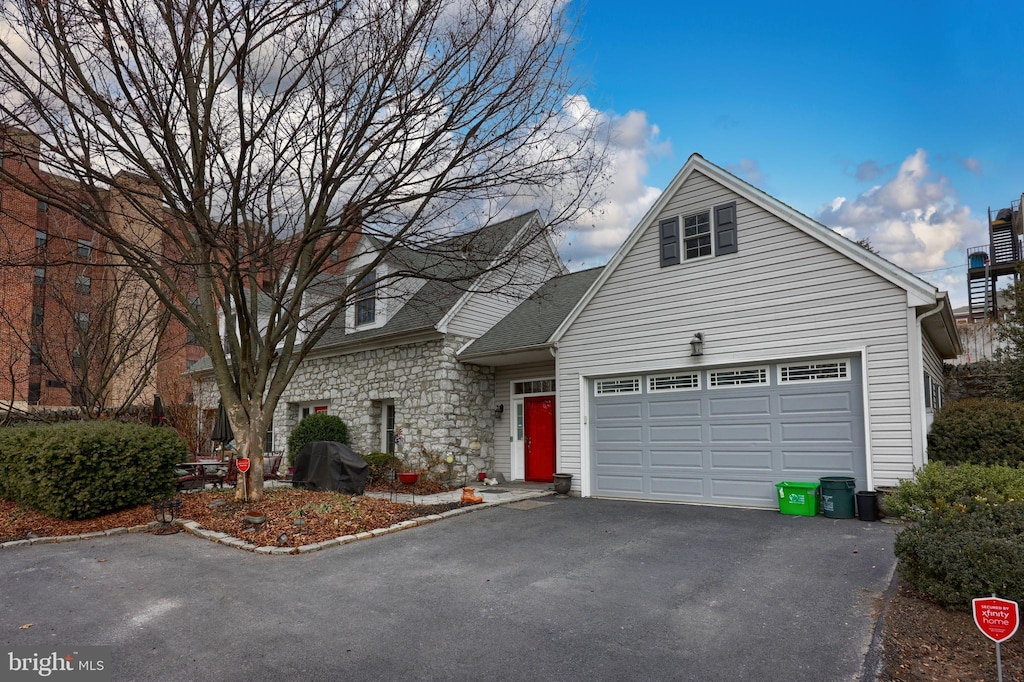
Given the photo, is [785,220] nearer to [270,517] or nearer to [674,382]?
[674,382]

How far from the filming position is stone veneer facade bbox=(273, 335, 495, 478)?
Answer: 45.1 feet

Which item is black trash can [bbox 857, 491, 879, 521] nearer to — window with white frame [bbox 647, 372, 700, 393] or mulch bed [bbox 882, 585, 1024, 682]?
window with white frame [bbox 647, 372, 700, 393]

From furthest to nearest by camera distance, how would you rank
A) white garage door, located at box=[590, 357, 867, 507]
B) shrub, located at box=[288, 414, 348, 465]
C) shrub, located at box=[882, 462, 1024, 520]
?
1. shrub, located at box=[288, 414, 348, 465]
2. white garage door, located at box=[590, 357, 867, 507]
3. shrub, located at box=[882, 462, 1024, 520]

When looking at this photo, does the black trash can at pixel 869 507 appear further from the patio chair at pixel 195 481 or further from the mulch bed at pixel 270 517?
the patio chair at pixel 195 481

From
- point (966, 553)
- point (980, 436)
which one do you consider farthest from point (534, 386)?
point (966, 553)

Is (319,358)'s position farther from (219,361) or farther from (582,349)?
(582,349)

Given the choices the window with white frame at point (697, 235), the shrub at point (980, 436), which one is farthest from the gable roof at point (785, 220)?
the shrub at point (980, 436)

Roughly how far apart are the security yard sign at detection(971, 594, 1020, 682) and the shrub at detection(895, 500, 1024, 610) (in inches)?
54.2

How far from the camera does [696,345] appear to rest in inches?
411

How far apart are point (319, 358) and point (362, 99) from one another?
10082mm

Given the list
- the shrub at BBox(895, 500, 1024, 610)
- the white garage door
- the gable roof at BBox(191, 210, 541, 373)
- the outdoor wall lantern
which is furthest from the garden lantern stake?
the shrub at BBox(895, 500, 1024, 610)

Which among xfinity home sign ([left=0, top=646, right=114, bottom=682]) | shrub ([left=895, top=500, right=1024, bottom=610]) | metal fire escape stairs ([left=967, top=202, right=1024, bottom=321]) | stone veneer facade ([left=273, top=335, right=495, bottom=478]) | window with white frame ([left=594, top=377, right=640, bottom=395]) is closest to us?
xfinity home sign ([left=0, top=646, right=114, bottom=682])

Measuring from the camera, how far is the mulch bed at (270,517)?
8.09 m

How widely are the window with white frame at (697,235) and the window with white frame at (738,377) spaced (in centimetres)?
217
